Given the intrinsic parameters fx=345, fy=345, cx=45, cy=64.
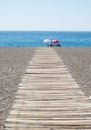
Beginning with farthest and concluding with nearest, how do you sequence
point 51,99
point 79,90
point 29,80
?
point 29,80
point 79,90
point 51,99

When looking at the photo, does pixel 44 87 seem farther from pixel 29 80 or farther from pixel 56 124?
pixel 56 124

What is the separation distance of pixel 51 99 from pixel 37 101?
1.14ft

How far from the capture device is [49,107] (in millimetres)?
6855

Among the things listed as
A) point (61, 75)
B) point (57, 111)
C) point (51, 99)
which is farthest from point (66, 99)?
point (61, 75)

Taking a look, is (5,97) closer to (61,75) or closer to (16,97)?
(16,97)

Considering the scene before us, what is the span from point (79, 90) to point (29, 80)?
2082 millimetres

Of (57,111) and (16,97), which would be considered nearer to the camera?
(57,111)

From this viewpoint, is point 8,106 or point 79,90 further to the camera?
point 79,90

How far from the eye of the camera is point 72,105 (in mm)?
6992

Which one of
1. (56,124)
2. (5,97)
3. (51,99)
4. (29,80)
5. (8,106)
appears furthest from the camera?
(29,80)

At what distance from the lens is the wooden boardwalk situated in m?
5.82

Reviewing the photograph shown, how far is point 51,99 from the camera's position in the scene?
755 centimetres

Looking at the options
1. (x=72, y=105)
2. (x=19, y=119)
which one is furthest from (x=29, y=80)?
(x=19, y=119)

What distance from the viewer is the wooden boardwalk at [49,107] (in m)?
5.82
